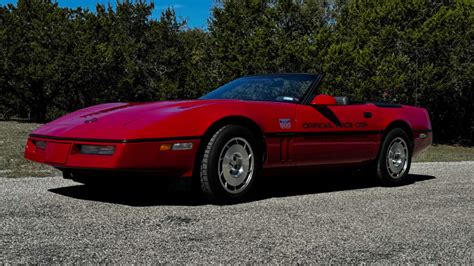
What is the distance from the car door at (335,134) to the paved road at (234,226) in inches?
15.7

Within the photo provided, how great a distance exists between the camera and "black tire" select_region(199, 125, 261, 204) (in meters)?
4.84

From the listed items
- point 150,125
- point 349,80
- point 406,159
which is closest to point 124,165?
point 150,125

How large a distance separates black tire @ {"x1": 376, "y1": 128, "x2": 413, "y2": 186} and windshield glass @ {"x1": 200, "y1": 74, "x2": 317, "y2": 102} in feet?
4.12

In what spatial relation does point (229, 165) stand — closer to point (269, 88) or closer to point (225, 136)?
point (225, 136)

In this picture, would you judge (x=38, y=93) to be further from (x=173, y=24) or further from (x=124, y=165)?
(x=124, y=165)

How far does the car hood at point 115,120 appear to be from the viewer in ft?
15.2

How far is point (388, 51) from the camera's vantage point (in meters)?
23.9

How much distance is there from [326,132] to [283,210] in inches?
52.9

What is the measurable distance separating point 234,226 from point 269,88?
2311mm

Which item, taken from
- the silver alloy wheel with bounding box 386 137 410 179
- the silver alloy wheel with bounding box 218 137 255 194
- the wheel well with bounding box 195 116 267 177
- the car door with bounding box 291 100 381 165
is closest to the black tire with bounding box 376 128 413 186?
the silver alloy wheel with bounding box 386 137 410 179

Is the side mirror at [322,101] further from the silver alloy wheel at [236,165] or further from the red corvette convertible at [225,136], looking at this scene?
the silver alloy wheel at [236,165]

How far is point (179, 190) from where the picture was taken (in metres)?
5.68

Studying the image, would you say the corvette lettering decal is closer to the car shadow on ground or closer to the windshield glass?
the windshield glass

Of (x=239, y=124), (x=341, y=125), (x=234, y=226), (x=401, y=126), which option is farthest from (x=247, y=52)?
(x=234, y=226)
